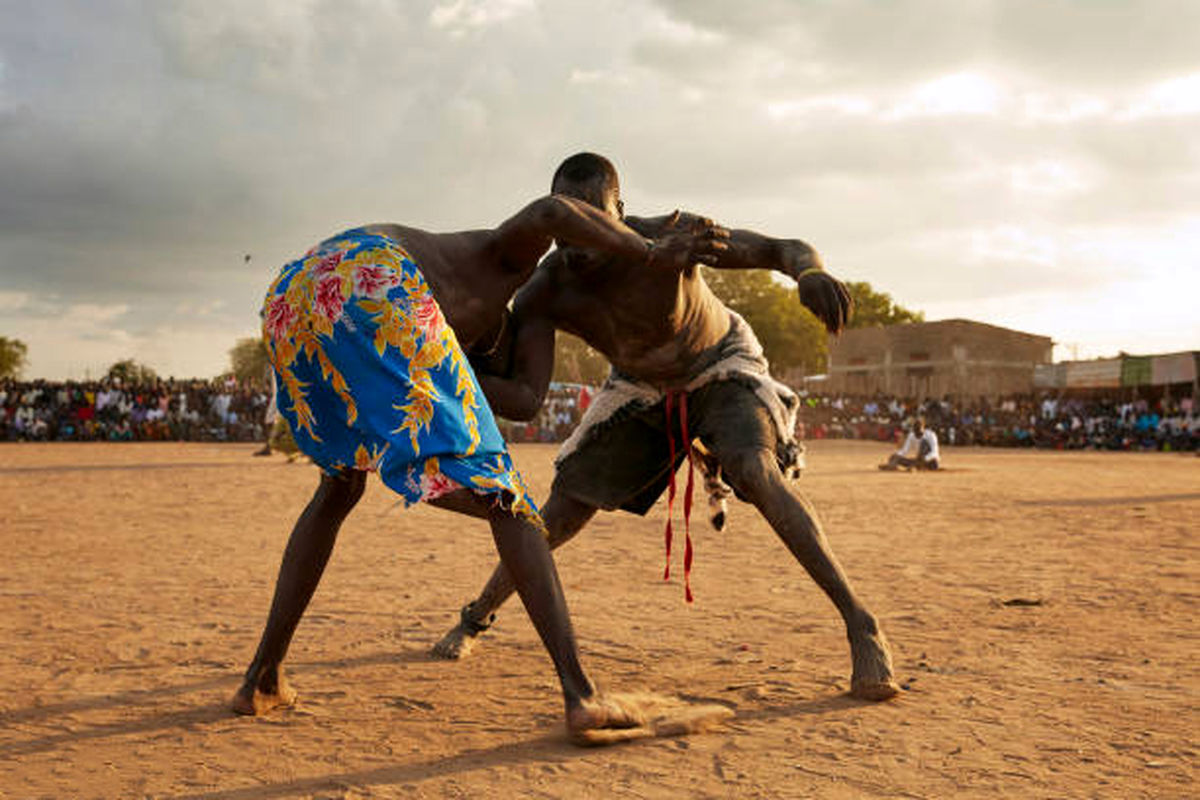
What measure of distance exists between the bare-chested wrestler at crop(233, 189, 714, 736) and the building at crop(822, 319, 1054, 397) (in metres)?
36.5

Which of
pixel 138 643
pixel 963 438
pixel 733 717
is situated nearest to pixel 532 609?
pixel 733 717

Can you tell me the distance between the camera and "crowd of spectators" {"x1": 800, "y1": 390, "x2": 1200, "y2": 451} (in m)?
27.1

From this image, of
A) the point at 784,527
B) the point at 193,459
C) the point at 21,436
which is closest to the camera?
the point at 784,527

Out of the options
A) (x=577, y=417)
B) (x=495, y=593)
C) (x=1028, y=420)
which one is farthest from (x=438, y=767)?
(x=1028, y=420)

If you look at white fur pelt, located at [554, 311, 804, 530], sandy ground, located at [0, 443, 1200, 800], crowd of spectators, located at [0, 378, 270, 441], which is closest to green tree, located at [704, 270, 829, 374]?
crowd of spectators, located at [0, 378, 270, 441]

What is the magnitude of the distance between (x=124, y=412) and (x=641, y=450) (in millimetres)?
24985

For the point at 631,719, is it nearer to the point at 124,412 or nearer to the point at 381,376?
the point at 381,376

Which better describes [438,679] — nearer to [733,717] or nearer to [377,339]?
[733,717]

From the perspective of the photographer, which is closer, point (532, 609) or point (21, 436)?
point (532, 609)

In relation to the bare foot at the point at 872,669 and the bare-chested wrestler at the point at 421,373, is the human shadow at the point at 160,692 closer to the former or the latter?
the bare-chested wrestler at the point at 421,373

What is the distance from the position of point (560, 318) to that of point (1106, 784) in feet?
6.79

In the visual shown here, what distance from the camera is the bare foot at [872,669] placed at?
8.83 ft

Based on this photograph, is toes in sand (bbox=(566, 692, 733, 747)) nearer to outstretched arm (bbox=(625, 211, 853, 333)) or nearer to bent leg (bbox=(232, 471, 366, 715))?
bent leg (bbox=(232, 471, 366, 715))

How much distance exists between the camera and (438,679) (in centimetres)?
300
